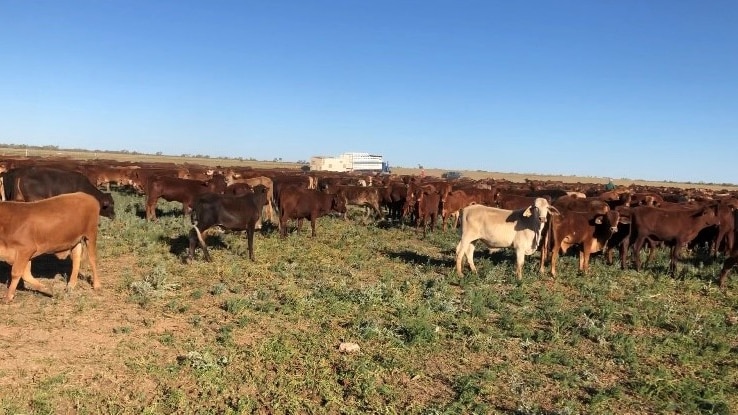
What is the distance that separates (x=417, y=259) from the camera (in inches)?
502

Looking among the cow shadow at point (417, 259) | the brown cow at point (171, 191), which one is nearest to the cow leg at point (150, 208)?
the brown cow at point (171, 191)

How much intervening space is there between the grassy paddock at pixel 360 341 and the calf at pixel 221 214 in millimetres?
584

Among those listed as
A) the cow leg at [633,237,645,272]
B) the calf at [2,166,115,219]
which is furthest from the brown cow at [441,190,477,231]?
the calf at [2,166,115,219]

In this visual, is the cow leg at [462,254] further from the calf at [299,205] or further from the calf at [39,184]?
the calf at [39,184]

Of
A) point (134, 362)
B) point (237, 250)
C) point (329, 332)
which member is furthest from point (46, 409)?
point (237, 250)

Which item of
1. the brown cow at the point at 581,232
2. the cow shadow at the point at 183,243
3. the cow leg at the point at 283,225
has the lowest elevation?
the cow shadow at the point at 183,243

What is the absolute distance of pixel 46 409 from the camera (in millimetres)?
4793

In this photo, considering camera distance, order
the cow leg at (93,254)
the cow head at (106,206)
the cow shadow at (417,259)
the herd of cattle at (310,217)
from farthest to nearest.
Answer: the cow shadow at (417,259) → the cow head at (106,206) → the cow leg at (93,254) → the herd of cattle at (310,217)

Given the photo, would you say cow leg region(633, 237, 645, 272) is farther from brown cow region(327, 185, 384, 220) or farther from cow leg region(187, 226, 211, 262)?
brown cow region(327, 185, 384, 220)

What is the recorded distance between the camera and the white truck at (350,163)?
A: 243 feet

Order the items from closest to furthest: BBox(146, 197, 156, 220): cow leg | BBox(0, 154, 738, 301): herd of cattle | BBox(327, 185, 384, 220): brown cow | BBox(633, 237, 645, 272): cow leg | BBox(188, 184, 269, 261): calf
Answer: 1. BBox(0, 154, 738, 301): herd of cattle
2. BBox(188, 184, 269, 261): calf
3. BBox(633, 237, 645, 272): cow leg
4. BBox(146, 197, 156, 220): cow leg
5. BBox(327, 185, 384, 220): brown cow

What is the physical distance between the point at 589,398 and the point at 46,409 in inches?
210

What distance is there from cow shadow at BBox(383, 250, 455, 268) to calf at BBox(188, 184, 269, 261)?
3563 millimetres

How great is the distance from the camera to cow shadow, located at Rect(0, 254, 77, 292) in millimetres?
8922
